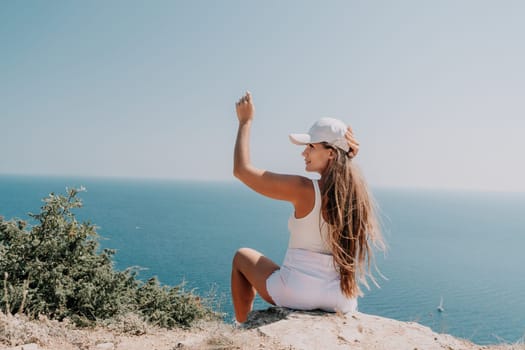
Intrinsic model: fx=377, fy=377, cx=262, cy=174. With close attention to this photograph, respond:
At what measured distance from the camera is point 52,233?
5172 mm

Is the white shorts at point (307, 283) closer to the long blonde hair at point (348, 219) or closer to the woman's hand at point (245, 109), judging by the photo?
the long blonde hair at point (348, 219)

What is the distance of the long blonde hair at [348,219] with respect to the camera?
2822mm

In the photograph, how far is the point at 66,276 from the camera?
489 cm

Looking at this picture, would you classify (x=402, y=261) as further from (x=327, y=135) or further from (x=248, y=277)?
(x=327, y=135)


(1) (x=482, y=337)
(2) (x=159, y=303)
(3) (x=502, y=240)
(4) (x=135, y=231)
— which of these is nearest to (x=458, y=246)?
(3) (x=502, y=240)

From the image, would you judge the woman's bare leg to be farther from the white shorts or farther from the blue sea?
the blue sea

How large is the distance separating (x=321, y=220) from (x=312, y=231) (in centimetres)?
12

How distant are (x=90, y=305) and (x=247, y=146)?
3.18 m

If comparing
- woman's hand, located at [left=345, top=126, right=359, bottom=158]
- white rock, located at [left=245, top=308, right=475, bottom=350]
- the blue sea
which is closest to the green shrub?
white rock, located at [left=245, top=308, right=475, bottom=350]

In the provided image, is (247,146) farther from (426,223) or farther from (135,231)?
(426,223)

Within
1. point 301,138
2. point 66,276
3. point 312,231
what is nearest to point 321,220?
point 312,231

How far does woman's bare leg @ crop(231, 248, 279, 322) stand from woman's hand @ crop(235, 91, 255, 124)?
45.1 inches

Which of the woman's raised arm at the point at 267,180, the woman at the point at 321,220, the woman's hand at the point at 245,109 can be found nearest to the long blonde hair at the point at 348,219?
the woman at the point at 321,220

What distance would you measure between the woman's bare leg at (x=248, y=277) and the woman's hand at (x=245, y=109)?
114 centimetres
